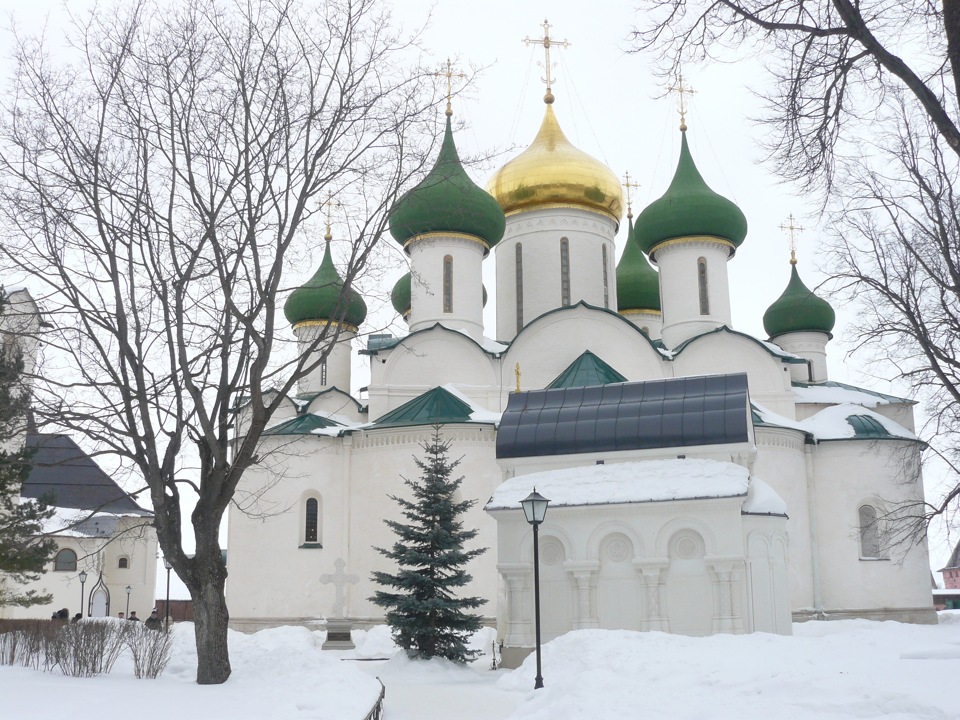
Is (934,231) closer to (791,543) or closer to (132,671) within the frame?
(791,543)

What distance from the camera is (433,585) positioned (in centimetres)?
1468

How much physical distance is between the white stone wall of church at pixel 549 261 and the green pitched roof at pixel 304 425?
5.74m

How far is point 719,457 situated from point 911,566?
10.0m

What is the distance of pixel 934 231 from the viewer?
13.6 meters

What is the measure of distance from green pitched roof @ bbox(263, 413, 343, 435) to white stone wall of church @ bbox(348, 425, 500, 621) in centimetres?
121

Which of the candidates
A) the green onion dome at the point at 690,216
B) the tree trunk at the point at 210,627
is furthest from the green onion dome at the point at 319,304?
the tree trunk at the point at 210,627

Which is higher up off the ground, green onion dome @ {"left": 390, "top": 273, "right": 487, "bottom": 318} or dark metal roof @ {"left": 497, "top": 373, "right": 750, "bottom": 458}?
green onion dome @ {"left": 390, "top": 273, "right": 487, "bottom": 318}

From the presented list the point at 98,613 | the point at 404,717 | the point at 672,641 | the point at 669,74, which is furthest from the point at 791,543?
the point at 98,613

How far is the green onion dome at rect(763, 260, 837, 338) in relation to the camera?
2686 cm

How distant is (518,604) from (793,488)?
31.7 feet

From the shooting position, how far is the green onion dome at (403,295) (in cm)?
2934

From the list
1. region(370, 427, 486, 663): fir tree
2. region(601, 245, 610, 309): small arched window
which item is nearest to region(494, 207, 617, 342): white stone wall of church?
region(601, 245, 610, 309): small arched window

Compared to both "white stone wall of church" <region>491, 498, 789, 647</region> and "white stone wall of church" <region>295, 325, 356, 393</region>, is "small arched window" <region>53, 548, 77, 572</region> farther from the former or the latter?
"white stone wall of church" <region>491, 498, 789, 647</region>

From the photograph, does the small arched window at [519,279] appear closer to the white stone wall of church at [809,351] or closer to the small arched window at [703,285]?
the small arched window at [703,285]
